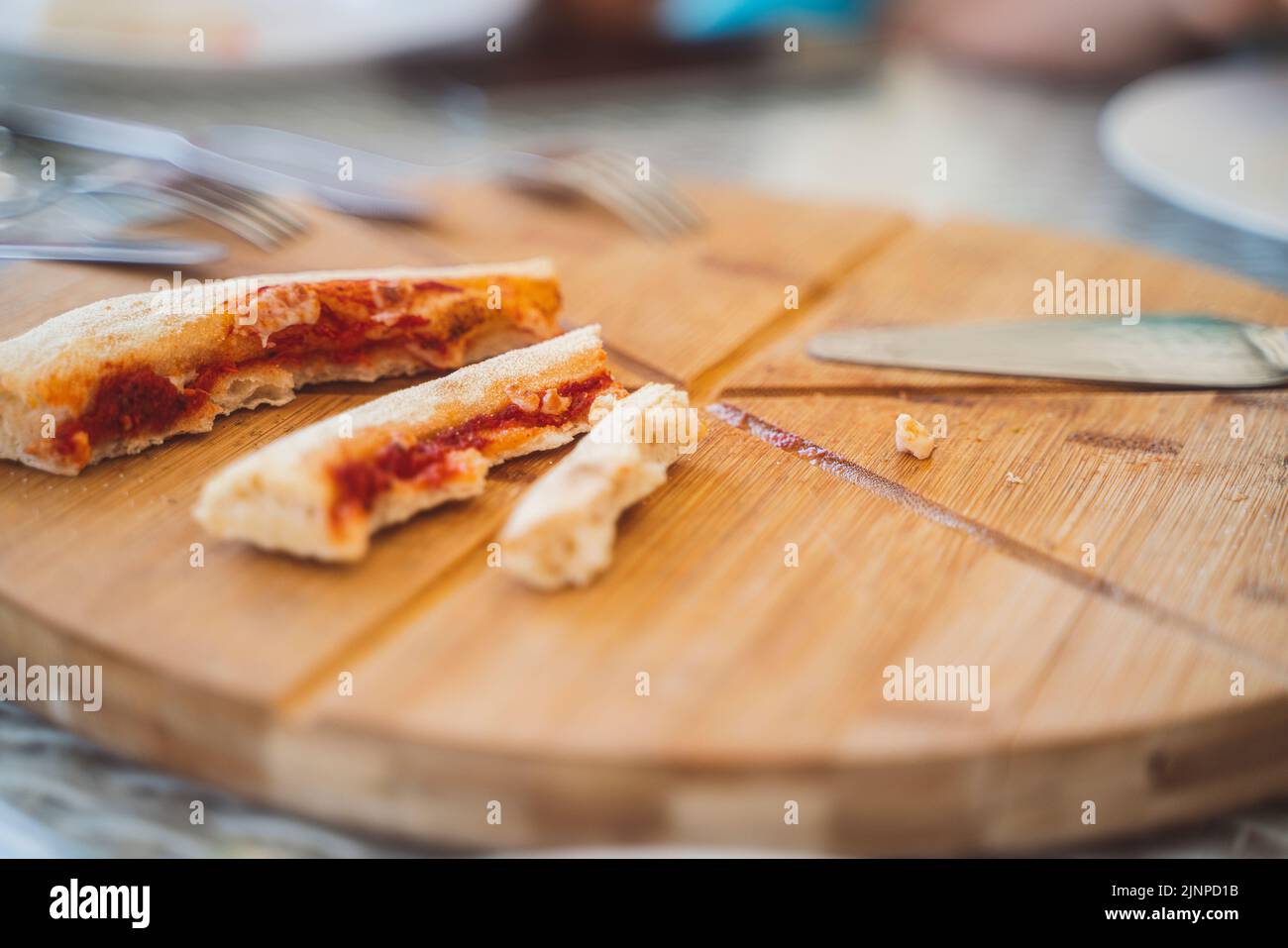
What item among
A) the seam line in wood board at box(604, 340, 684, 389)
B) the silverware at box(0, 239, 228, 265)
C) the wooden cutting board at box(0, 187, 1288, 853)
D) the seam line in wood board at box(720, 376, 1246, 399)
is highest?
the silverware at box(0, 239, 228, 265)

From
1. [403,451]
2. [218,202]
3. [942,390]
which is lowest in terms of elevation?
[403,451]

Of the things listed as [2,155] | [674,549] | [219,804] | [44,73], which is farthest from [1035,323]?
[44,73]

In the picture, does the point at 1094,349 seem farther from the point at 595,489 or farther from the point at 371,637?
the point at 371,637

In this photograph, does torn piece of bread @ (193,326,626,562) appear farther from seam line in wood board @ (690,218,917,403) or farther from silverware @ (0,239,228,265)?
silverware @ (0,239,228,265)

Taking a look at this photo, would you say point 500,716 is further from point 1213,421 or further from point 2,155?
point 2,155

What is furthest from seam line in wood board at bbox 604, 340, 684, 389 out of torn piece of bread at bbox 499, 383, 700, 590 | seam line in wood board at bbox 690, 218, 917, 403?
torn piece of bread at bbox 499, 383, 700, 590

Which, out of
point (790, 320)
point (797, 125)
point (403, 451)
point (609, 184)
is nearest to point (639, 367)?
point (790, 320)
